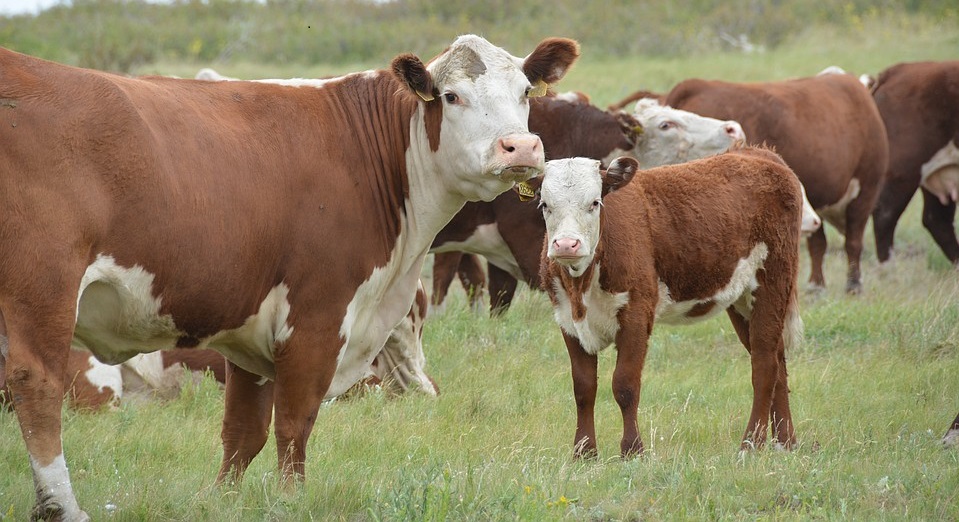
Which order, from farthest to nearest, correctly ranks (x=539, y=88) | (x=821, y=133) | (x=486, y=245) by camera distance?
1. (x=821, y=133)
2. (x=486, y=245)
3. (x=539, y=88)

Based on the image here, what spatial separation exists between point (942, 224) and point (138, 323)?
11621mm

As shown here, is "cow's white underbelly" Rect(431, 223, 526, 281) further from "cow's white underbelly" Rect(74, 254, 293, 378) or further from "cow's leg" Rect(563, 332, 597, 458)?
"cow's white underbelly" Rect(74, 254, 293, 378)

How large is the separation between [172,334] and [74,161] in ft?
2.87

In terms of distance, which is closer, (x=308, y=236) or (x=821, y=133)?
(x=308, y=236)

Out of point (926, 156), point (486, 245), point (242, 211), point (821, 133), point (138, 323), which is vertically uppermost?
point (242, 211)

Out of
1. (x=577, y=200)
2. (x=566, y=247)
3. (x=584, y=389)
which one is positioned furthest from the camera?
(x=584, y=389)

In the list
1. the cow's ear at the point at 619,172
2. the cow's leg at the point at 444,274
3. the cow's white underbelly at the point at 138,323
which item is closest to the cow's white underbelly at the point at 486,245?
the cow's leg at the point at 444,274

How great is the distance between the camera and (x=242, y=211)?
189 inches

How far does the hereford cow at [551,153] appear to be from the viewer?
32.4ft

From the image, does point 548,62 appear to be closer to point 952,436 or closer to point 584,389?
point 584,389

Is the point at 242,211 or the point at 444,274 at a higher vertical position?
the point at 242,211

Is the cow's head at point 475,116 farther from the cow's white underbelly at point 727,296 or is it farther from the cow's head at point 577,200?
the cow's white underbelly at point 727,296

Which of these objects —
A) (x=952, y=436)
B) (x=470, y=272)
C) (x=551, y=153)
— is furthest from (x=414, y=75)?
(x=470, y=272)

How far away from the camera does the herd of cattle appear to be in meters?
4.21
